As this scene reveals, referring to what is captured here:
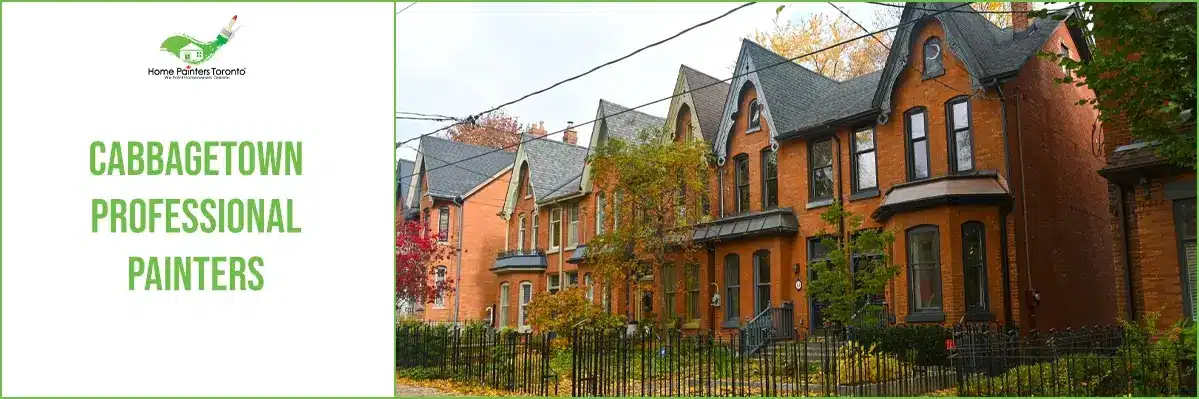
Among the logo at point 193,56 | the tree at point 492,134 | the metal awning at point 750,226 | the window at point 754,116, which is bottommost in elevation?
the metal awning at point 750,226

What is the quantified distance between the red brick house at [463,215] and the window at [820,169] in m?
14.3

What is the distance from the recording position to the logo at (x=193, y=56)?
32.6 feet

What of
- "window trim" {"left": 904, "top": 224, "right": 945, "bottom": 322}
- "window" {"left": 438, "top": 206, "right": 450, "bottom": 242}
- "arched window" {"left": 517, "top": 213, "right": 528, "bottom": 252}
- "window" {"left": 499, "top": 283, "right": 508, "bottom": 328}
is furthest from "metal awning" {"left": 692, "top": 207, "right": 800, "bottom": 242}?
"window" {"left": 438, "top": 206, "right": 450, "bottom": 242}

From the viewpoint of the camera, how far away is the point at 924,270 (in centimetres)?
1789

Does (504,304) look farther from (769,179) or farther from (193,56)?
(193,56)

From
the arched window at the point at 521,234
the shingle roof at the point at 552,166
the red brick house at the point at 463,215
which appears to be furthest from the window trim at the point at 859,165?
the red brick house at the point at 463,215

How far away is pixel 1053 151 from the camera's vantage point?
1812 centimetres

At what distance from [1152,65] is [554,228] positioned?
72.9ft

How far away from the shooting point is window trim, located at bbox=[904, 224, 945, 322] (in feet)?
57.1

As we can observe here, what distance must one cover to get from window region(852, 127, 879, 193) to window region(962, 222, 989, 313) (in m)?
2.61

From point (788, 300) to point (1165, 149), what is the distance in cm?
1170

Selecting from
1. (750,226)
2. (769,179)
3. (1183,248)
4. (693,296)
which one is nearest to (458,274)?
(693,296)

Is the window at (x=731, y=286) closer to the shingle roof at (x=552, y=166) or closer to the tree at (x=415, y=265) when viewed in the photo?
the shingle roof at (x=552, y=166)

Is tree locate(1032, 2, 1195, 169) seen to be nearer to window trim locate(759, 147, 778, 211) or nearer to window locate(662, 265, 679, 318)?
window trim locate(759, 147, 778, 211)
